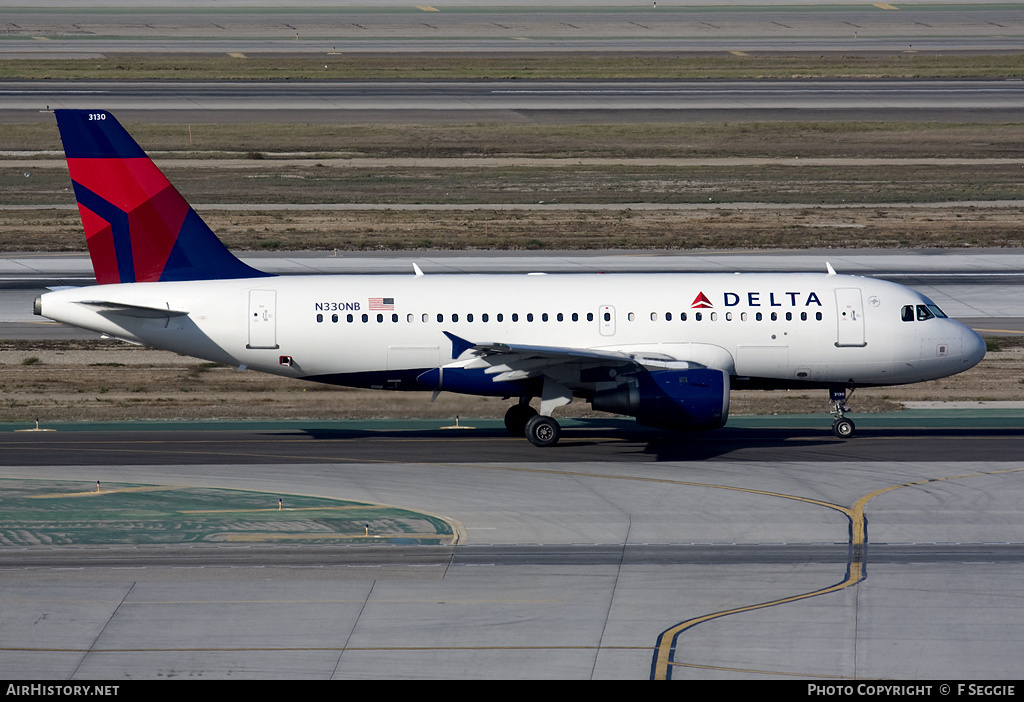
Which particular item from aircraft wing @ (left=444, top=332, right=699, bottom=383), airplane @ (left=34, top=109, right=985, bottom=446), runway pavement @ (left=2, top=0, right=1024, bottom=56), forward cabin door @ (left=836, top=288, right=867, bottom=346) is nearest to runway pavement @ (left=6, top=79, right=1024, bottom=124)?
runway pavement @ (left=2, top=0, right=1024, bottom=56)

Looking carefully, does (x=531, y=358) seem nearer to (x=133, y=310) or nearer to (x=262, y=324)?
(x=262, y=324)

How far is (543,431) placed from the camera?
109 feet

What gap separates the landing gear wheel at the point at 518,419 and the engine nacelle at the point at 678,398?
4.20 meters

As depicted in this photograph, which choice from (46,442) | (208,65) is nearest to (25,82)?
(208,65)

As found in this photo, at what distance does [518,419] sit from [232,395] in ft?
34.2

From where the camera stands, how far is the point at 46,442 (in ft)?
112

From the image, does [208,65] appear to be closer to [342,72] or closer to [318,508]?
[342,72]

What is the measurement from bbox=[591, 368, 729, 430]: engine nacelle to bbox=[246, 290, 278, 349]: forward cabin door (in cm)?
926

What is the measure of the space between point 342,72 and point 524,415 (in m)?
80.9

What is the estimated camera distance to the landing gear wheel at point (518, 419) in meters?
35.0

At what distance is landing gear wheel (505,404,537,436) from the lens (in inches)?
1379

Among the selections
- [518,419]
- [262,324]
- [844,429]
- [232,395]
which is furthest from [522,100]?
[262,324]

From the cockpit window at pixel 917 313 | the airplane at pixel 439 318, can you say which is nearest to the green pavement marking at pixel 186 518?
the airplane at pixel 439 318

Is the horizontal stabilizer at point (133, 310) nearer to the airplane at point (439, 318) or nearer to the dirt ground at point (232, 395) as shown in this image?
the airplane at point (439, 318)
